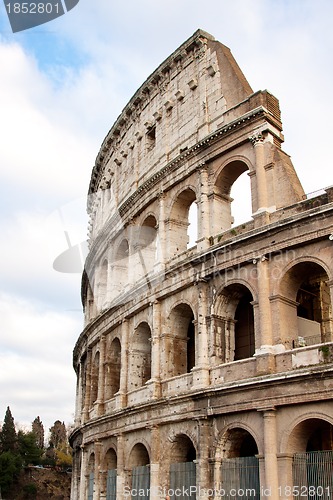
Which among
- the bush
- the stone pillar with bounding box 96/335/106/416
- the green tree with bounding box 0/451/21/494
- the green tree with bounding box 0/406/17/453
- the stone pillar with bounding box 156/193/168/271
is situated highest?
the stone pillar with bounding box 156/193/168/271

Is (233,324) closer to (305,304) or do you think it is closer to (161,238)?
(305,304)

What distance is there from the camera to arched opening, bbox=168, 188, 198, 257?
61.9 feet

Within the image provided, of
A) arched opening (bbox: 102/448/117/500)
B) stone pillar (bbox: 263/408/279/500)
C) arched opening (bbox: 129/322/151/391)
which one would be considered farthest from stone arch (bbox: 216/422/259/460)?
arched opening (bbox: 102/448/117/500)

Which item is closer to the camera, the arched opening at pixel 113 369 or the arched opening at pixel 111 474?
the arched opening at pixel 111 474

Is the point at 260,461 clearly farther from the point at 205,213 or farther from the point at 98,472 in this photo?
the point at 98,472

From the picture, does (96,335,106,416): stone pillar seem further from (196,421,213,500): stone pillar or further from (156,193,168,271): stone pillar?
(196,421,213,500): stone pillar

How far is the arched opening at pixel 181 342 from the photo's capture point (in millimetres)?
17469

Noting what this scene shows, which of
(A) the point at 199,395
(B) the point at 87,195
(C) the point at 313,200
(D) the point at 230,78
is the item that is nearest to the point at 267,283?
(C) the point at 313,200

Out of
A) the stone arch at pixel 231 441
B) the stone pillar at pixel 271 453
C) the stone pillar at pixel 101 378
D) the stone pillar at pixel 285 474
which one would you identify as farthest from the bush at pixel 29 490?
the stone pillar at pixel 285 474

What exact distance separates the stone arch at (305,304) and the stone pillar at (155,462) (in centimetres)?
491

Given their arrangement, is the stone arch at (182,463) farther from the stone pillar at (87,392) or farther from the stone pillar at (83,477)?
the stone pillar at (87,392)

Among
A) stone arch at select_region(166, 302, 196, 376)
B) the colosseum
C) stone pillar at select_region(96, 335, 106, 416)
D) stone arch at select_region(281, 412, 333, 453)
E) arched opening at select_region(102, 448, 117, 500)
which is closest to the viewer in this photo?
stone arch at select_region(281, 412, 333, 453)

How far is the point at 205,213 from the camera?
17.5m

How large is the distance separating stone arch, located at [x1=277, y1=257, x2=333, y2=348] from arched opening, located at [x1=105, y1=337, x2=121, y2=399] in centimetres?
732
